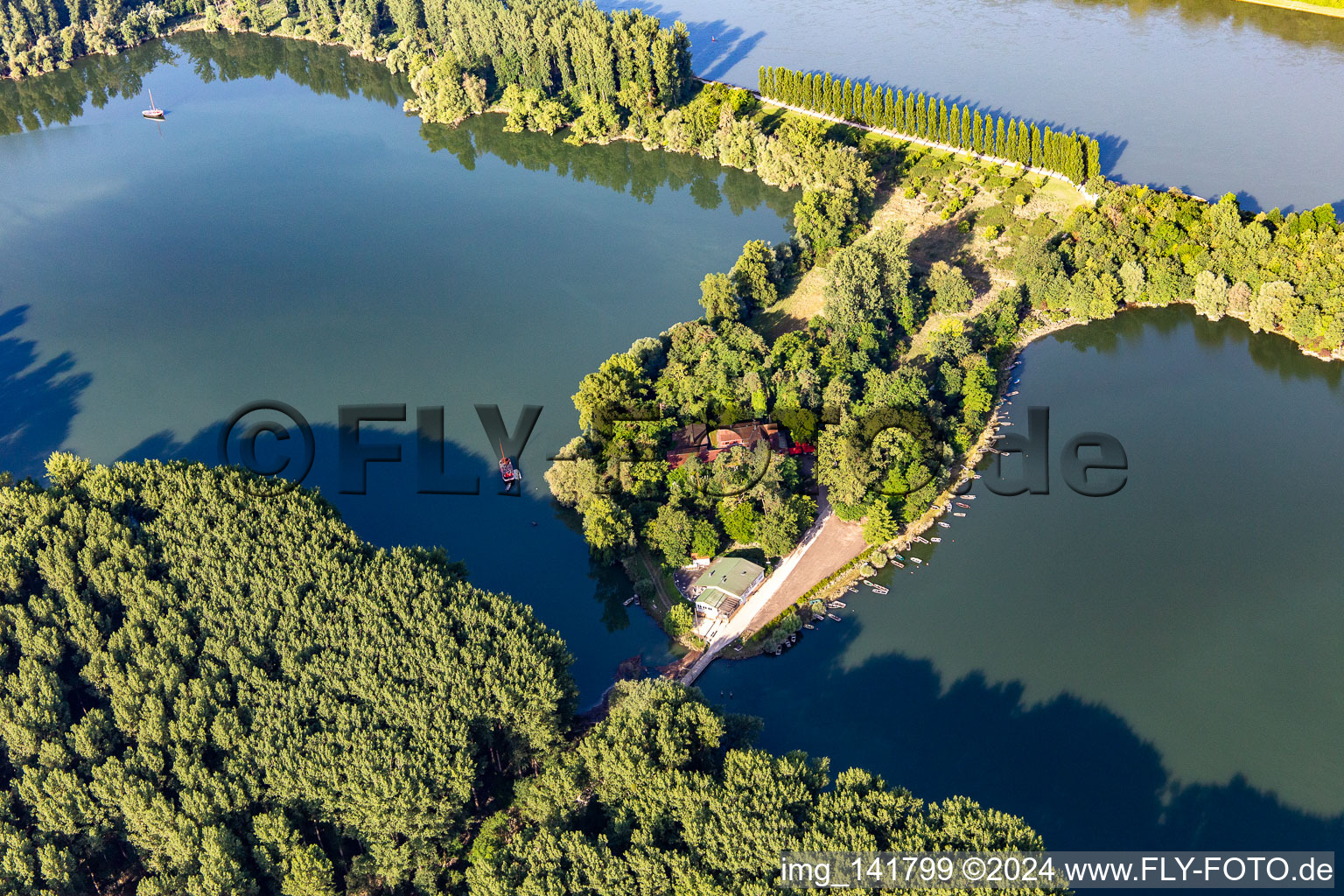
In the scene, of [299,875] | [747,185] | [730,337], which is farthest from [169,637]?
[747,185]

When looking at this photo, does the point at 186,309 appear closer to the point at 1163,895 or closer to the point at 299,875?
the point at 299,875

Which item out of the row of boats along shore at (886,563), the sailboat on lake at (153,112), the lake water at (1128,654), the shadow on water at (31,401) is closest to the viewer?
the lake water at (1128,654)

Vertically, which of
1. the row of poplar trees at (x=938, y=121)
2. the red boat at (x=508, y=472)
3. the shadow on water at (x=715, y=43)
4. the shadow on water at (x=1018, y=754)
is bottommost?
the shadow on water at (x=1018, y=754)

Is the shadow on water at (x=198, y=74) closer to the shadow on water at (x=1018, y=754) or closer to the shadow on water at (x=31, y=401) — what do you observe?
the shadow on water at (x=31, y=401)

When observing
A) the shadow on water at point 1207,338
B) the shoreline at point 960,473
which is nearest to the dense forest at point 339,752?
the shoreline at point 960,473

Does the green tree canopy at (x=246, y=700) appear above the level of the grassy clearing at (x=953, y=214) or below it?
below

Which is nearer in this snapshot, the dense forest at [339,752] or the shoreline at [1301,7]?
the dense forest at [339,752]

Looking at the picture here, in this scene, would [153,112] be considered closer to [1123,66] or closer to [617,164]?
[617,164]

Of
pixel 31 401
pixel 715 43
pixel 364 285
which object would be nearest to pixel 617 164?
pixel 715 43
